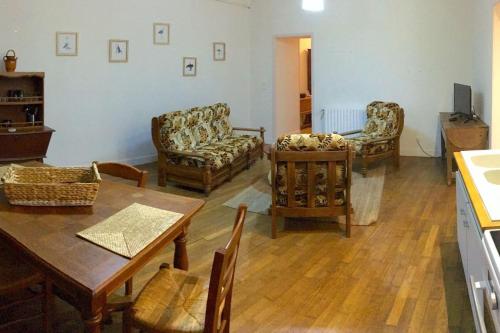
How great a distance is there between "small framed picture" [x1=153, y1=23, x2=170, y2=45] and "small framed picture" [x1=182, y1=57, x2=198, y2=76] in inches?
17.8

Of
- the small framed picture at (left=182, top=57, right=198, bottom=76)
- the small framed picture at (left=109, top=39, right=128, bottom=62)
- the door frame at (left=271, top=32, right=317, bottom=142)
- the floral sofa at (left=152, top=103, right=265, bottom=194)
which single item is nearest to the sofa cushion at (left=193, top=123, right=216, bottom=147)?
the floral sofa at (left=152, top=103, right=265, bottom=194)

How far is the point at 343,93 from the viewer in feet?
26.5

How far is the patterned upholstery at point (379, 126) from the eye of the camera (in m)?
6.57

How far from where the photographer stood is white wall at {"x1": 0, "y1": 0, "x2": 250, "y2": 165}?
19.5ft

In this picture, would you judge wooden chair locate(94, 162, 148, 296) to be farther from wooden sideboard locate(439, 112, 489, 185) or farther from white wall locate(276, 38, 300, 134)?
white wall locate(276, 38, 300, 134)

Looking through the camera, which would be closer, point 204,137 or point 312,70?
point 204,137

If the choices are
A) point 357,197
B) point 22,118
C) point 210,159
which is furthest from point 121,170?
point 22,118

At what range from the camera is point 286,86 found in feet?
29.9

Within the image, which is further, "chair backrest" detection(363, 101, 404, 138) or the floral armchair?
"chair backrest" detection(363, 101, 404, 138)

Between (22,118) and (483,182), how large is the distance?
4.93m

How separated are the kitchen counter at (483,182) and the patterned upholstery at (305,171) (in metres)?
1.00

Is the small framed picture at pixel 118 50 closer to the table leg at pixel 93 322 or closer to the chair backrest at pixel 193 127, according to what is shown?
the chair backrest at pixel 193 127

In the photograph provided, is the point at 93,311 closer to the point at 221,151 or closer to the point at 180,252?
the point at 180,252

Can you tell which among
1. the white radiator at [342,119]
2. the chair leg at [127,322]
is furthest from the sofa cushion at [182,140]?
the chair leg at [127,322]
